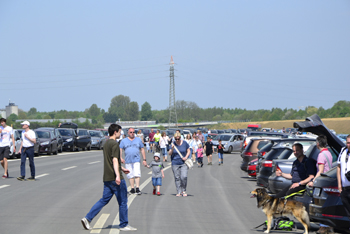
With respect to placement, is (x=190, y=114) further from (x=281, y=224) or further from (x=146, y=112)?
(x=281, y=224)

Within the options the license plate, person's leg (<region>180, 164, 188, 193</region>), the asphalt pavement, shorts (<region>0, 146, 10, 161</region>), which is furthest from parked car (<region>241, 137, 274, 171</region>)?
the license plate

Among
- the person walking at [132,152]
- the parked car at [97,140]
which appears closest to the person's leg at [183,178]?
the person walking at [132,152]

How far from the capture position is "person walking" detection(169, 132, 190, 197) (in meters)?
12.8

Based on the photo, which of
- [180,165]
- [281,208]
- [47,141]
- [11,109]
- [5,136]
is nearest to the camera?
[281,208]

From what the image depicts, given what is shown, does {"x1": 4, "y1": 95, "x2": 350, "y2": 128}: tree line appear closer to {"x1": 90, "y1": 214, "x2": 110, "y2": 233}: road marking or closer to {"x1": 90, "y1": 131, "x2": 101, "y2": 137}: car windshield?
{"x1": 90, "y1": 131, "x2": 101, "y2": 137}: car windshield

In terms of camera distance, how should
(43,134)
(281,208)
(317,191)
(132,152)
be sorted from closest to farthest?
(317,191)
(281,208)
(132,152)
(43,134)

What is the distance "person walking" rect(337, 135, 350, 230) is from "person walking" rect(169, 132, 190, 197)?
5.98 meters

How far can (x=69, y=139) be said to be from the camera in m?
38.8

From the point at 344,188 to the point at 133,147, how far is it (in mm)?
6625

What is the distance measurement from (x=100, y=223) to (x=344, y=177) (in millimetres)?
4293

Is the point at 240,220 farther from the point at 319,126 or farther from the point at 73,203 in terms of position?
the point at 73,203

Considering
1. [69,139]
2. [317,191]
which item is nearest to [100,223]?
[317,191]

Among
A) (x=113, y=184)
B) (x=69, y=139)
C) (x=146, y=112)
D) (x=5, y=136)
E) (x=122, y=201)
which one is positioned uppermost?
(x=146, y=112)

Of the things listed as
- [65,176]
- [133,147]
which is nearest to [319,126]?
[133,147]
